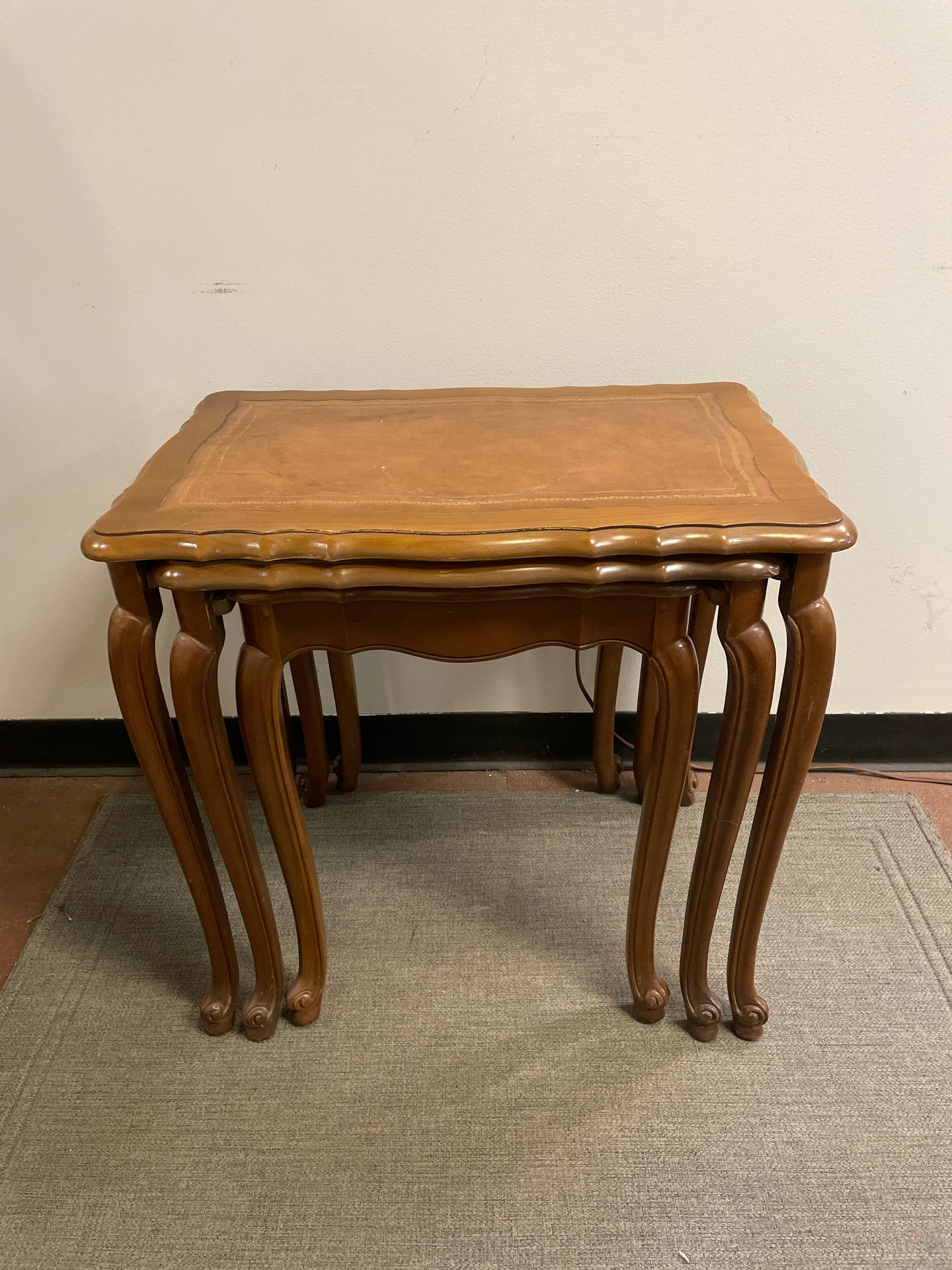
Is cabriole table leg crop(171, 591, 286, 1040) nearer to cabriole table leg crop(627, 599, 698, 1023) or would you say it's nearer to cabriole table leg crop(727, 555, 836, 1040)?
cabriole table leg crop(627, 599, 698, 1023)

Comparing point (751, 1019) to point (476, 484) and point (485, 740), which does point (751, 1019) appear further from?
point (476, 484)

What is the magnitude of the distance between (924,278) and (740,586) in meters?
0.75

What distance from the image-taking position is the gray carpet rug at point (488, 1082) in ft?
3.33

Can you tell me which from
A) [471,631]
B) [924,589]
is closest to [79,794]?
[471,631]

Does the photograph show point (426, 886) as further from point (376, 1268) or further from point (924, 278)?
point (924, 278)

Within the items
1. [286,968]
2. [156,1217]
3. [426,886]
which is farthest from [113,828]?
[156,1217]

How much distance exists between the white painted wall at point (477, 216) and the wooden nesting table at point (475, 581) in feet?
0.68

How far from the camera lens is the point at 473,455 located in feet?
3.44

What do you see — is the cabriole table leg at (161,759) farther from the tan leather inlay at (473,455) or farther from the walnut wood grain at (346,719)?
the walnut wood grain at (346,719)

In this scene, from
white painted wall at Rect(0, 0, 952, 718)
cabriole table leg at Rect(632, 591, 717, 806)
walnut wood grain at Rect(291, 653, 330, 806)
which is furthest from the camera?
walnut wood grain at Rect(291, 653, 330, 806)

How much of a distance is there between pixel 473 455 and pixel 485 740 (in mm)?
814

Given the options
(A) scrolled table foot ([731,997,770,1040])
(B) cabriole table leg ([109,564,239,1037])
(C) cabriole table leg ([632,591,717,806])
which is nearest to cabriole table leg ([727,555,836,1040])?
(A) scrolled table foot ([731,997,770,1040])

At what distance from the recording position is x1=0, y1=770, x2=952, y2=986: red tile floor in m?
1.55

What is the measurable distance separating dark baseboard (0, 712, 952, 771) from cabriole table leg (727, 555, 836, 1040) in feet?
1.95
